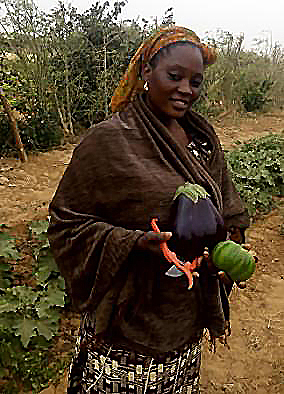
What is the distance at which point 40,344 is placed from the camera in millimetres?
Answer: 3135

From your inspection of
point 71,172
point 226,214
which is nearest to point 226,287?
point 226,214

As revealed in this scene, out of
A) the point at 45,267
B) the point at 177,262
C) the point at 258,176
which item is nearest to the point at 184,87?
the point at 177,262

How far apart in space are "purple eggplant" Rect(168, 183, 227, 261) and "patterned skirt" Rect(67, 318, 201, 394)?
55cm

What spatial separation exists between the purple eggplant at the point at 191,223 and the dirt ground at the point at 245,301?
201cm

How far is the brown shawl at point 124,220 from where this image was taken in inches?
58.2

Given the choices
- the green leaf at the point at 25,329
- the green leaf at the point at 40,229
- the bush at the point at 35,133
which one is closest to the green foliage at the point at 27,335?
the green leaf at the point at 25,329

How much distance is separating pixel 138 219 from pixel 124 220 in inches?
2.2

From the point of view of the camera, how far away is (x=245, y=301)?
4.12 meters

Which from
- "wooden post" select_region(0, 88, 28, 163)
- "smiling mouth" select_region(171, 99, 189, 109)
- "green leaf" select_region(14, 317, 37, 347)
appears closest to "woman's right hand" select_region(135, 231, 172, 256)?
"smiling mouth" select_region(171, 99, 189, 109)

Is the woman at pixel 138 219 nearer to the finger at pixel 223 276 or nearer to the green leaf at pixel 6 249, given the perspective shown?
the finger at pixel 223 276

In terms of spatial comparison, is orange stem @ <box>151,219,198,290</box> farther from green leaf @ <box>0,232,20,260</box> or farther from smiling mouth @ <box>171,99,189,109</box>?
green leaf @ <box>0,232,20,260</box>

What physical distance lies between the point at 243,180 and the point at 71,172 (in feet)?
16.1

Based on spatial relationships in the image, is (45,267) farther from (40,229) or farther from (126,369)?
(126,369)

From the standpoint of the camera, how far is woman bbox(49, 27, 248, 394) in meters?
1.48
